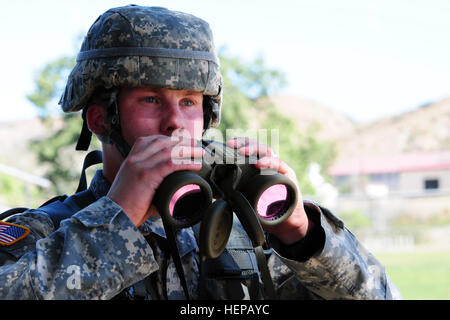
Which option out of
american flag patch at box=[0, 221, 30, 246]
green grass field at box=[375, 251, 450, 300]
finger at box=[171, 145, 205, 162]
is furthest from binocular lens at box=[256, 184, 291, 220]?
green grass field at box=[375, 251, 450, 300]

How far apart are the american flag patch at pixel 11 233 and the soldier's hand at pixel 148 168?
379mm

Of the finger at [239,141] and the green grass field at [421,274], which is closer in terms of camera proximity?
the finger at [239,141]

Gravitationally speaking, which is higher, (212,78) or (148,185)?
(212,78)

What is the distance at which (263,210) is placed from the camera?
1.86m

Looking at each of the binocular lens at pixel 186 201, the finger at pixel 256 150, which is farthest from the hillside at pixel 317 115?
the binocular lens at pixel 186 201

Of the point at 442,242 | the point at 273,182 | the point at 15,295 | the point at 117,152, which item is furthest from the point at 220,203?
the point at 442,242

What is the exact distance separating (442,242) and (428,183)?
683 inches

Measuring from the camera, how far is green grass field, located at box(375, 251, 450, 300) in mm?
15430

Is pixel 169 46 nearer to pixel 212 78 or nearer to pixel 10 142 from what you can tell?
pixel 212 78

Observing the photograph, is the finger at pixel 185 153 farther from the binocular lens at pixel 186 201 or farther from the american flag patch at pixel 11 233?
the american flag patch at pixel 11 233

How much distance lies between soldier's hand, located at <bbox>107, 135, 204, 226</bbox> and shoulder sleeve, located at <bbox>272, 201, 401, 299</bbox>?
473 millimetres

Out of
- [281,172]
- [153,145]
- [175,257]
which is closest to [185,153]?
[153,145]

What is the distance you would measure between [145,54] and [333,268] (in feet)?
3.23

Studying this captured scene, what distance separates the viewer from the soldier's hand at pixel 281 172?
1830 millimetres
